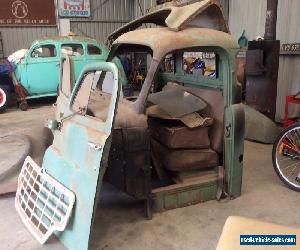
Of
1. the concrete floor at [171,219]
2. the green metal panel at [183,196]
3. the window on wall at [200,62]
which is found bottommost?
the concrete floor at [171,219]

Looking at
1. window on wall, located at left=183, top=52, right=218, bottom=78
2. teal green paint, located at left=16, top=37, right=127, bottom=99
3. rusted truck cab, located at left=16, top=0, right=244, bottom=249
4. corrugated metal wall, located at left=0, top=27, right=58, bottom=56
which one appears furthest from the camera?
corrugated metal wall, located at left=0, top=27, right=58, bottom=56

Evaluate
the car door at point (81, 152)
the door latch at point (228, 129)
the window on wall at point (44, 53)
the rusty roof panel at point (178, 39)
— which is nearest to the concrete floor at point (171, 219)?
the car door at point (81, 152)

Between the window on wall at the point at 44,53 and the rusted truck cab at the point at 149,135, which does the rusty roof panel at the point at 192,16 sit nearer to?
the rusted truck cab at the point at 149,135

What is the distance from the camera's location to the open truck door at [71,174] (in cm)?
214

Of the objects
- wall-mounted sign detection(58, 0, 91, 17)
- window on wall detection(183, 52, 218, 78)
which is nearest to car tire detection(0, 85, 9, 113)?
window on wall detection(183, 52, 218, 78)

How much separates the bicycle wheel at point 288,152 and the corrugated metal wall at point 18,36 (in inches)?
368

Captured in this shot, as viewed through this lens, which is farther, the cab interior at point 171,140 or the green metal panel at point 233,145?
the green metal panel at point 233,145

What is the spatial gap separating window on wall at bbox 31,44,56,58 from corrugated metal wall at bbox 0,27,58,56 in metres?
2.80

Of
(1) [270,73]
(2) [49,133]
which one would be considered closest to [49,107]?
(2) [49,133]

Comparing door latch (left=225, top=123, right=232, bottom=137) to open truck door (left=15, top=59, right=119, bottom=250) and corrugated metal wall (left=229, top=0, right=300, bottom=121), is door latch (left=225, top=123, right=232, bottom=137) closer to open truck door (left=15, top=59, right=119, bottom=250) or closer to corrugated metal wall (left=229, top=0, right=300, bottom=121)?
open truck door (left=15, top=59, right=119, bottom=250)

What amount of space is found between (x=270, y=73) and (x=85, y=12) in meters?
8.11

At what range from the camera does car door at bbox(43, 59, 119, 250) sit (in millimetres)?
2121

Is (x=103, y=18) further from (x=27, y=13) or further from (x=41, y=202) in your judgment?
(x=41, y=202)

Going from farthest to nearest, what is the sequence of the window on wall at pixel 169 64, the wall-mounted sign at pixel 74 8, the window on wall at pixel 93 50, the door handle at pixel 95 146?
the wall-mounted sign at pixel 74 8
the window on wall at pixel 93 50
the window on wall at pixel 169 64
the door handle at pixel 95 146
